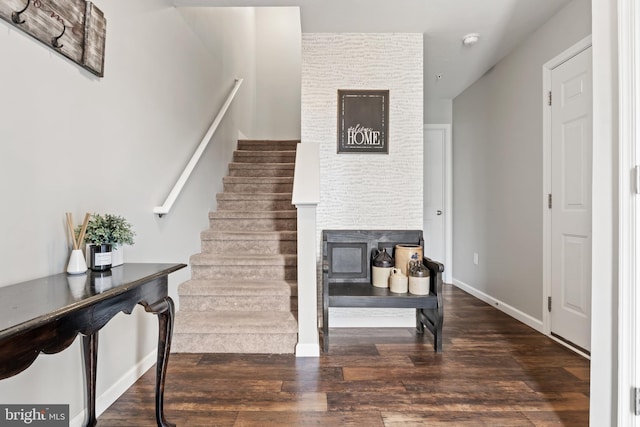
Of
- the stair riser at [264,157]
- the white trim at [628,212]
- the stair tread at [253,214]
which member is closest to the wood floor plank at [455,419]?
the white trim at [628,212]

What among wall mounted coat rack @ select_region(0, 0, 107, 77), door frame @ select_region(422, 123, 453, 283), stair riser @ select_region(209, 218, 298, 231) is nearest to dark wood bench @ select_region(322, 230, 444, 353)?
stair riser @ select_region(209, 218, 298, 231)

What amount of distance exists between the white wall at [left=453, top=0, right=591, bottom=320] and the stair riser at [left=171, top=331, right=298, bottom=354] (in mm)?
2041

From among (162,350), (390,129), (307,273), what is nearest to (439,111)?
(390,129)

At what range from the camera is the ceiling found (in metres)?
2.31

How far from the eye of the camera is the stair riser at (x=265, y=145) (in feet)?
14.1

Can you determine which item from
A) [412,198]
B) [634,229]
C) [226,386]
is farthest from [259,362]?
[634,229]

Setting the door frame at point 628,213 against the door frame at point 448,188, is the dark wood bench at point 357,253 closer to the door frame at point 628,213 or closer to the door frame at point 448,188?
the door frame at point 628,213

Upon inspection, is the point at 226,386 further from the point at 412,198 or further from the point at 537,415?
the point at 412,198

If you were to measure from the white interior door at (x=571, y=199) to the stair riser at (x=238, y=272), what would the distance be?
2.00 m

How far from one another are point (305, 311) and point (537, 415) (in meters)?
1.30

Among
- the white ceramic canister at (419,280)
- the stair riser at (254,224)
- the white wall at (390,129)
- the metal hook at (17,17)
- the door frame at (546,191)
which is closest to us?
the metal hook at (17,17)

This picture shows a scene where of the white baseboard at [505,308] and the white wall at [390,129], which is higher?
the white wall at [390,129]

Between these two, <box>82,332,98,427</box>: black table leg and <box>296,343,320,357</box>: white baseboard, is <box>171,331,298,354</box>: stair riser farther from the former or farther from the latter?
<box>82,332,98,427</box>: black table leg

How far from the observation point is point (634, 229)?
1.15 m
